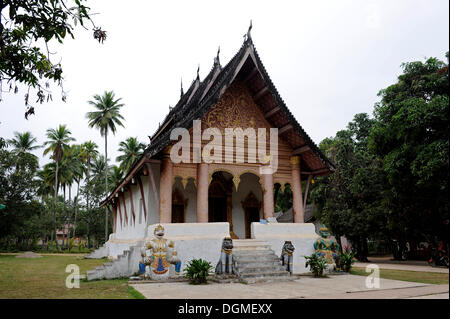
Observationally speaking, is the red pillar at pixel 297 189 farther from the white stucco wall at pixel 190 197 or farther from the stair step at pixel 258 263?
the white stucco wall at pixel 190 197

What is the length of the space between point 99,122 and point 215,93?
90.3 feet

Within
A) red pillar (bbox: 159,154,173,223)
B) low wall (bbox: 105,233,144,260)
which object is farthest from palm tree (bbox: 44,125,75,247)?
red pillar (bbox: 159,154,173,223)

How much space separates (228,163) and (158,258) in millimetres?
4256

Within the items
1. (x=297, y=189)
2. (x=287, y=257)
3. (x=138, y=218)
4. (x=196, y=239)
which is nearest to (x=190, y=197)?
(x=138, y=218)

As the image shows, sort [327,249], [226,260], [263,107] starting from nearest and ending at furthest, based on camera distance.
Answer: [226,260]
[327,249]
[263,107]

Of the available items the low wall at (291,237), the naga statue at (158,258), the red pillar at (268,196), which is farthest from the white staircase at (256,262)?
the naga statue at (158,258)

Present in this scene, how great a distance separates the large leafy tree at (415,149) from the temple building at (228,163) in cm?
354

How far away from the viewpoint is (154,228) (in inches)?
400

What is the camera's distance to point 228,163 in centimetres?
1212

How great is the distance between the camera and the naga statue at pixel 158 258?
30.3 feet

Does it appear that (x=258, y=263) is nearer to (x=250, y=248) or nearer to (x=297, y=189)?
(x=250, y=248)

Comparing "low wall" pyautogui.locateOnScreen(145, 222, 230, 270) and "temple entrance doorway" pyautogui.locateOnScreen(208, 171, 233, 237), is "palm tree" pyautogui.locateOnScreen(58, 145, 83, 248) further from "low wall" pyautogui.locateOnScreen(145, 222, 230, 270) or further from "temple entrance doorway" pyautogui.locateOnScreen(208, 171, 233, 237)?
"low wall" pyautogui.locateOnScreen(145, 222, 230, 270)
